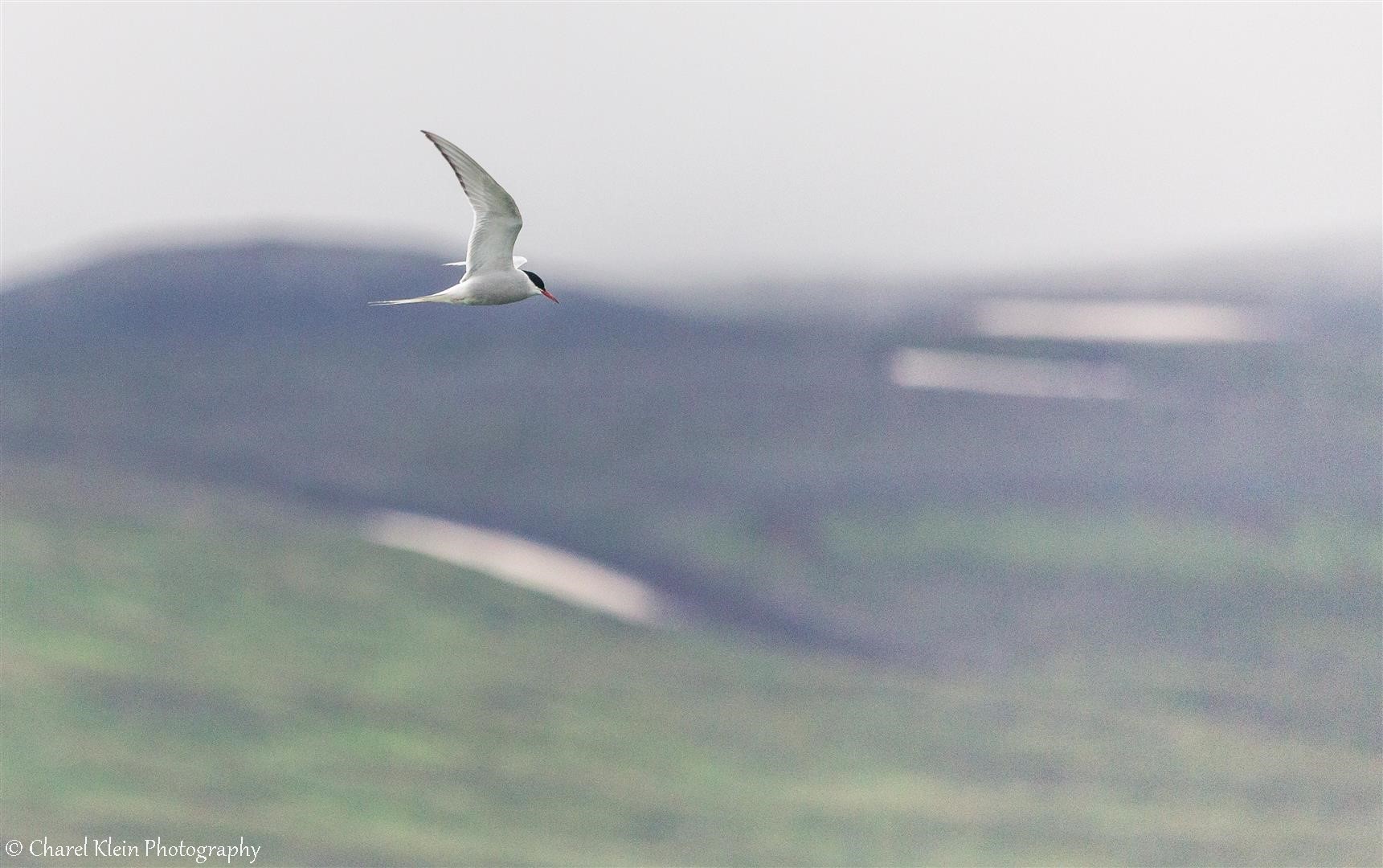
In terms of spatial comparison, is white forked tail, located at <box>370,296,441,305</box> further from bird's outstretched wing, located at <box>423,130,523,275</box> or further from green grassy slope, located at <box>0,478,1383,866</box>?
green grassy slope, located at <box>0,478,1383,866</box>

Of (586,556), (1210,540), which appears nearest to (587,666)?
(586,556)

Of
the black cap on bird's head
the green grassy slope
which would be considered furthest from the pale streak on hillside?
the black cap on bird's head

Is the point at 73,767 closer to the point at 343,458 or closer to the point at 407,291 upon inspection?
the point at 407,291

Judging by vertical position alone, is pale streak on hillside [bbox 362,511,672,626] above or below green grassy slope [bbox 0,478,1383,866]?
above

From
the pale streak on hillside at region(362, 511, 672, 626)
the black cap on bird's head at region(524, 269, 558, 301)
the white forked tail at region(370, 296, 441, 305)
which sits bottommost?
the white forked tail at region(370, 296, 441, 305)

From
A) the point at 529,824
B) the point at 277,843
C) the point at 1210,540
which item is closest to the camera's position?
the point at 277,843

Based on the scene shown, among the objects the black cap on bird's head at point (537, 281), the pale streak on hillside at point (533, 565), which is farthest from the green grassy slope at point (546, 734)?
the black cap on bird's head at point (537, 281)
